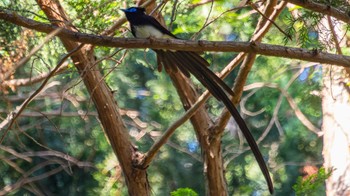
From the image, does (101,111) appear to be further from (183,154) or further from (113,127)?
(183,154)

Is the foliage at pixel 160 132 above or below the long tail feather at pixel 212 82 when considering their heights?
above

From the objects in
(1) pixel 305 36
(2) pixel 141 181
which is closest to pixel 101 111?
(2) pixel 141 181

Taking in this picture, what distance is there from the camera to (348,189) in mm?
4719

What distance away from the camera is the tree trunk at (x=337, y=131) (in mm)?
4828

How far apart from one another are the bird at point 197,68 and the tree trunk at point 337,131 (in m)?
1.66

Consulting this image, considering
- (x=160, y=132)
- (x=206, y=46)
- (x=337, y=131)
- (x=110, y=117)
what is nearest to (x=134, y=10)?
(x=110, y=117)

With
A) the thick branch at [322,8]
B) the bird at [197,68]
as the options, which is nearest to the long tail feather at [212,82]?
the bird at [197,68]

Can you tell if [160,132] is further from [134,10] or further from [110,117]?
[134,10]

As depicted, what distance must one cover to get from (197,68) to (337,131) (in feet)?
7.03

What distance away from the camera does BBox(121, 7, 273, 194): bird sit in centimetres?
304

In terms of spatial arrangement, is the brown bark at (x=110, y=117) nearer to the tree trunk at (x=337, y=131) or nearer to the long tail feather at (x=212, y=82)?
the long tail feather at (x=212, y=82)

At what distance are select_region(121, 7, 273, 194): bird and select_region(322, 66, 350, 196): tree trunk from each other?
1656 millimetres

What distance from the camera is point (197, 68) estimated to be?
3.13 meters

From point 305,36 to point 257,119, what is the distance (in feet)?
14.0
